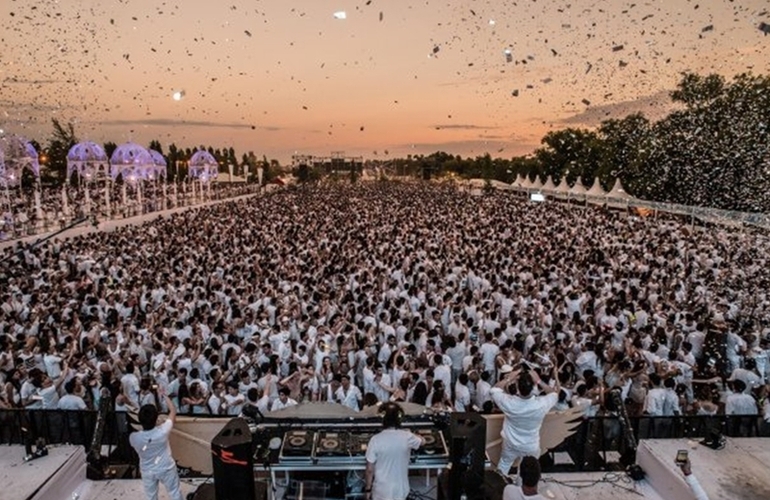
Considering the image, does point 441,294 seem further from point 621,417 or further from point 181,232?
point 181,232

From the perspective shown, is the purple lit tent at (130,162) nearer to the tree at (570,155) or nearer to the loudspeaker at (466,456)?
the loudspeaker at (466,456)

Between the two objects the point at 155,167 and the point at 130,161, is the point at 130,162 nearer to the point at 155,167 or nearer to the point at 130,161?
the point at 130,161

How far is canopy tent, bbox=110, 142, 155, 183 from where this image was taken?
31.2m

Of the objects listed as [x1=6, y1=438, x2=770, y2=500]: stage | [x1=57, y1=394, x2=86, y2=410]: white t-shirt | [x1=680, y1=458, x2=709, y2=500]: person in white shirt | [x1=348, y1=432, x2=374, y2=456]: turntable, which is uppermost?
[x1=348, y1=432, x2=374, y2=456]: turntable

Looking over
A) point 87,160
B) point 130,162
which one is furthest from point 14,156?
point 130,162

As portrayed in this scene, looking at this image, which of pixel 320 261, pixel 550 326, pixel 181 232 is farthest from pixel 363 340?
pixel 181 232

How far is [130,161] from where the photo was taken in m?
31.9

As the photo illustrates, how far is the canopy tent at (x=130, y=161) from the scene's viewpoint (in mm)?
31250

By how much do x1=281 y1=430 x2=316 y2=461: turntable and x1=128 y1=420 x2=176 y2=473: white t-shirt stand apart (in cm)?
88

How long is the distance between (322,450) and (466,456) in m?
1.11

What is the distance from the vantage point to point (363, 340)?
300 inches

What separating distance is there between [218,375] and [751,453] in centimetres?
553

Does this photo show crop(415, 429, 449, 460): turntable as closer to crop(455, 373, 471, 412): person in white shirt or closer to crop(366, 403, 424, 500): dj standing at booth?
crop(366, 403, 424, 500): dj standing at booth

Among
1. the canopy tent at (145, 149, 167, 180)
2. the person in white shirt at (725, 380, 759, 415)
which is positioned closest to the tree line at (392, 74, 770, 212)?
the person in white shirt at (725, 380, 759, 415)
